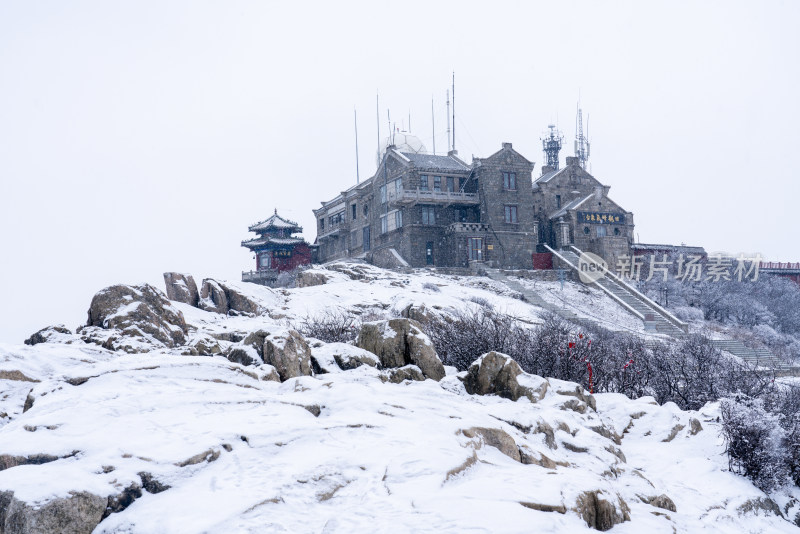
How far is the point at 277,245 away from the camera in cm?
6353

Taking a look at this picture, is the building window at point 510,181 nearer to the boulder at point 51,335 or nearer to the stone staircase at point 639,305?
the stone staircase at point 639,305

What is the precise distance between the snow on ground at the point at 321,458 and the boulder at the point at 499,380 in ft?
1.52

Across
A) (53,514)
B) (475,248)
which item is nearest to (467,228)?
(475,248)

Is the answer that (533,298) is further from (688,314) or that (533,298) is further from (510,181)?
(510,181)

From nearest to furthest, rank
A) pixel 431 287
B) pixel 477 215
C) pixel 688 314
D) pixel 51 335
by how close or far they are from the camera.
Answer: pixel 51 335 → pixel 431 287 → pixel 688 314 → pixel 477 215

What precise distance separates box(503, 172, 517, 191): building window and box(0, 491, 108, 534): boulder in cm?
4849

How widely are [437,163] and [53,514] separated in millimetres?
Answer: 49814

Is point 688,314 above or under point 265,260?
under

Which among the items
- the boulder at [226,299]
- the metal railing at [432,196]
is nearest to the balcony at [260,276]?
the metal railing at [432,196]

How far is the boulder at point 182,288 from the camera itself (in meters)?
27.9

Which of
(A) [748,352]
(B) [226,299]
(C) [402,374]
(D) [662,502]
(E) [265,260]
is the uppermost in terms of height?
(E) [265,260]

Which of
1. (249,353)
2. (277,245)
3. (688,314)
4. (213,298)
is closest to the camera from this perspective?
(249,353)

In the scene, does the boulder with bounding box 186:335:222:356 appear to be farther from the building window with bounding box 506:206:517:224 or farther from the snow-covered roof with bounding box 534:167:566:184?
the snow-covered roof with bounding box 534:167:566:184

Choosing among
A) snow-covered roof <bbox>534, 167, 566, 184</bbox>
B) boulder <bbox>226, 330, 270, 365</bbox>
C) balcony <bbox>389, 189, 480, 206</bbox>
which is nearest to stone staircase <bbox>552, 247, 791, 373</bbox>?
snow-covered roof <bbox>534, 167, 566, 184</bbox>
